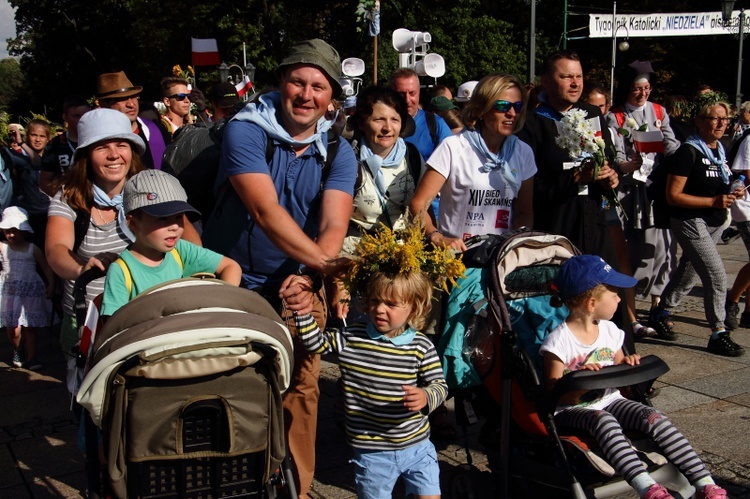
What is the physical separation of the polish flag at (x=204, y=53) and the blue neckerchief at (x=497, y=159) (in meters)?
17.9

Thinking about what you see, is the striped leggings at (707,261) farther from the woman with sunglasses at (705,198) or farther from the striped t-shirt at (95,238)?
the striped t-shirt at (95,238)

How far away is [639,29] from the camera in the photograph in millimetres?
29969

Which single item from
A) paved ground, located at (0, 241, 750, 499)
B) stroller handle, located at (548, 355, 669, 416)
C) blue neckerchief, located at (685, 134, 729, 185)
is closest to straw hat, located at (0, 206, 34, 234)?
paved ground, located at (0, 241, 750, 499)

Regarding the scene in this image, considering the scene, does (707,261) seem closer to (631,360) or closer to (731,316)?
(731,316)

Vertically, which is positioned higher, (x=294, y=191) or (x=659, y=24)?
(x=659, y=24)

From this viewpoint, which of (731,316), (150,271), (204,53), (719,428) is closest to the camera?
(150,271)

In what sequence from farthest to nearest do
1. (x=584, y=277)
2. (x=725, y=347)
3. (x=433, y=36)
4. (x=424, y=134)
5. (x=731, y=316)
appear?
(x=433, y=36), (x=731, y=316), (x=725, y=347), (x=424, y=134), (x=584, y=277)

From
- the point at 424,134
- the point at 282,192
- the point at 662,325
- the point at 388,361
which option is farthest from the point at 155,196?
the point at 662,325

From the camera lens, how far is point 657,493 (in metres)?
3.30

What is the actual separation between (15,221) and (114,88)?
198 centimetres

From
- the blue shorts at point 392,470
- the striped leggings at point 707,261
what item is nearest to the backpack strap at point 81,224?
the blue shorts at point 392,470

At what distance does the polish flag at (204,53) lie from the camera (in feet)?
71.0

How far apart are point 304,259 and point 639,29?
2943 cm

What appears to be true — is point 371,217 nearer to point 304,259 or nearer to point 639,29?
point 304,259
